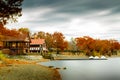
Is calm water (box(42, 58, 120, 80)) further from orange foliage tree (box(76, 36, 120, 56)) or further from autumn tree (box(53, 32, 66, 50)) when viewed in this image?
autumn tree (box(53, 32, 66, 50))

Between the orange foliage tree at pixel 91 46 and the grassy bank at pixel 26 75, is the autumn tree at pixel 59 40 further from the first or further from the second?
the grassy bank at pixel 26 75

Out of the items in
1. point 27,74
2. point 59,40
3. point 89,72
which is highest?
point 59,40

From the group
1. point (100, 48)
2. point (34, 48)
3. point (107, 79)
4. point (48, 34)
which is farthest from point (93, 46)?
point (107, 79)

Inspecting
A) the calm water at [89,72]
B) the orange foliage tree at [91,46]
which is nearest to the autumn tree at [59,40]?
the orange foliage tree at [91,46]

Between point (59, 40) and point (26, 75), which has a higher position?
point (59, 40)

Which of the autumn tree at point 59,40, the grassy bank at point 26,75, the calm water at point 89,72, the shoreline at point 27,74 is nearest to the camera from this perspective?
the grassy bank at point 26,75

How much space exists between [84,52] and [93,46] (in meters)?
10.0

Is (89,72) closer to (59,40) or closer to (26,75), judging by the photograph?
(26,75)

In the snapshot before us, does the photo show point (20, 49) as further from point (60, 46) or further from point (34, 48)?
point (60, 46)

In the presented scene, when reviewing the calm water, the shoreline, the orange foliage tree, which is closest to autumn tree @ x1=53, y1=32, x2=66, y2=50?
the orange foliage tree

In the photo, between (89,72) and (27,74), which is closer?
(27,74)

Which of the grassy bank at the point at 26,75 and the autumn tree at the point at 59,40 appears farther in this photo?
the autumn tree at the point at 59,40

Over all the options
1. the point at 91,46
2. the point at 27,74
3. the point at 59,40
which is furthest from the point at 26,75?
the point at 59,40

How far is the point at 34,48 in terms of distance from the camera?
5379 inches
